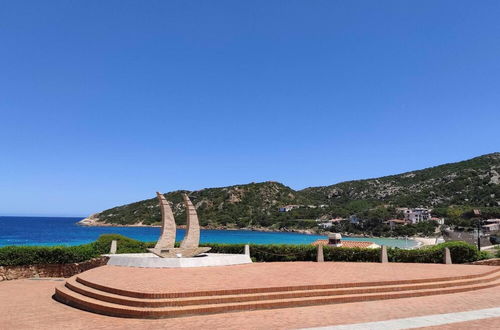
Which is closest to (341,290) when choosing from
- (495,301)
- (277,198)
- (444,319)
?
(444,319)

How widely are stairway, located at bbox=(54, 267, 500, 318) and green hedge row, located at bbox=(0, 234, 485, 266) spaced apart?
784 cm

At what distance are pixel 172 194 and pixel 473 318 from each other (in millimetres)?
125514

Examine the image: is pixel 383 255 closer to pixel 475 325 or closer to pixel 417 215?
pixel 475 325

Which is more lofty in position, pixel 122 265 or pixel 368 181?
pixel 368 181

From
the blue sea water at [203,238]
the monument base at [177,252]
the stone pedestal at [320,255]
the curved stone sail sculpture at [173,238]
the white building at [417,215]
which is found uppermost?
the curved stone sail sculpture at [173,238]

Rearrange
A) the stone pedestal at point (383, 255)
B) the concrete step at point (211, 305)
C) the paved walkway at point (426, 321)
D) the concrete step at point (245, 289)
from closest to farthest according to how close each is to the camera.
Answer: the paved walkway at point (426, 321)
the concrete step at point (211, 305)
the concrete step at point (245, 289)
the stone pedestal at point (383, 255)

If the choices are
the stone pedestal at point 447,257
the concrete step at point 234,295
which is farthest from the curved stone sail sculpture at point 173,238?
the stone pedestal at point 447,257

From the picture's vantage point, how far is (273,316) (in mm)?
9953

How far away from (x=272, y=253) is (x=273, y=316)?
15.5 m

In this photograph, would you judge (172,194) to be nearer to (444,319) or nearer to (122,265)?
(122,265)

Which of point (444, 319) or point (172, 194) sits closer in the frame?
point (444, 319)

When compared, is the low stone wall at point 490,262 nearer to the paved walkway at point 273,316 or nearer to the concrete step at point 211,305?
the concrete step at point 211,305

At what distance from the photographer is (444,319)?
9.27m

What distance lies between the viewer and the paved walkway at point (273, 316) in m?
9.11
